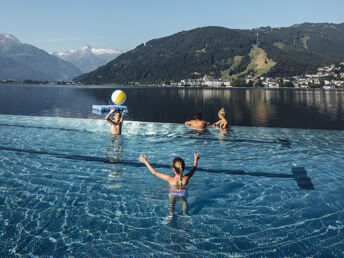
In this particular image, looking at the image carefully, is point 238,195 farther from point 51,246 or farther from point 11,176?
point 11,176

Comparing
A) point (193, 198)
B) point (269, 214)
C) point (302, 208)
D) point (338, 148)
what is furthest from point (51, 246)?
point (338, 148)

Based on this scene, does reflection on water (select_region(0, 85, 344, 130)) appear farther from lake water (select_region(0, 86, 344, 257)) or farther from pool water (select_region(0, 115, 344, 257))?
pool water (select_region(0, 115, 344, 257))

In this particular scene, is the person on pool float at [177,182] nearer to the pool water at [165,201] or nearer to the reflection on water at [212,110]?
the pool water at [165,201]

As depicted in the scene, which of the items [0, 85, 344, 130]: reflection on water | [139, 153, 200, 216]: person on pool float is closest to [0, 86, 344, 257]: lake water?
[139, 153, 200, 216]: person on pool float

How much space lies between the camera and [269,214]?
7602 mm

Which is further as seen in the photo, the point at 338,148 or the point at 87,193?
the point at 338,148

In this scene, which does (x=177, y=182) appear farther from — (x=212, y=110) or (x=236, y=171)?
(x=212, y=110)

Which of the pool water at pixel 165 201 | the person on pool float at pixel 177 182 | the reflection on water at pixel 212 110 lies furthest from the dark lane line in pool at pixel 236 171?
the reflection on water at pixel 212 110

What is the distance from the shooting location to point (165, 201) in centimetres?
824

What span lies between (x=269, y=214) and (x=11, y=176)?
357 inches

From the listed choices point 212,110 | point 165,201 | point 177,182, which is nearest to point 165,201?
point 165,201

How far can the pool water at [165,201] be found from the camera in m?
6.07

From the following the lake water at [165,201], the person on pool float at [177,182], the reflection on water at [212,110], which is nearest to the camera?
the lake water at [165,201]

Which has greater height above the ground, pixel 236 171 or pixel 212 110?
pixel 212 110
